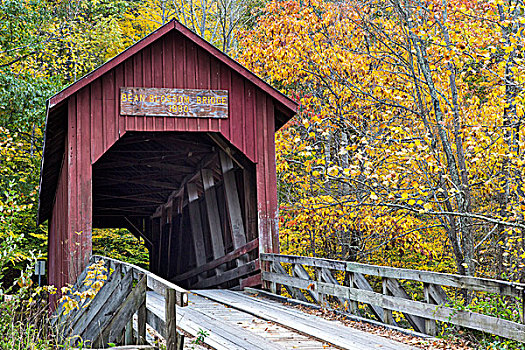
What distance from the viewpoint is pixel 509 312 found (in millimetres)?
5734

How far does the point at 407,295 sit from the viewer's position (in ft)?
22.9

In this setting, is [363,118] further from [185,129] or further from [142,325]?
[142,325]

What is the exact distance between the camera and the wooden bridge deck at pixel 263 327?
5.92 meters

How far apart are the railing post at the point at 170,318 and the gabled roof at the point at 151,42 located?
534 centimetres

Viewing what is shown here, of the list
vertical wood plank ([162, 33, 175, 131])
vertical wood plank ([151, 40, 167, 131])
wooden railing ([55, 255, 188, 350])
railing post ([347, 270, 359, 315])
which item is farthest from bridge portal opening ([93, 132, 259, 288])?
wooden railing ([55, 255, 188, 350])

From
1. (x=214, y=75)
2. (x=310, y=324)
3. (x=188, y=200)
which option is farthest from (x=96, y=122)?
(x=188, y=200)

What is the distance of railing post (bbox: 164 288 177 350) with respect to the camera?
4.79m

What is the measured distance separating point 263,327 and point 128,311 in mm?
1793

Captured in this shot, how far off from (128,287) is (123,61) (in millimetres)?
4556

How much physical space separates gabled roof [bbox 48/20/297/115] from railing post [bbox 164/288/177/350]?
5341 millimetres

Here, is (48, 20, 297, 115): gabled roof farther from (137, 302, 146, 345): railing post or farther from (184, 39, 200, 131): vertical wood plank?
(137, 302, 146, 345): railing post

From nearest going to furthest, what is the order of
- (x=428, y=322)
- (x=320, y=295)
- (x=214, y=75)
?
(x=428, y=322), (x=320, y=295), (x=214, y=75)

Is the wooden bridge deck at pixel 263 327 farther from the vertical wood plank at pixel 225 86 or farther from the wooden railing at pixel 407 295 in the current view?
the vertical wood plank at pixel 225 86

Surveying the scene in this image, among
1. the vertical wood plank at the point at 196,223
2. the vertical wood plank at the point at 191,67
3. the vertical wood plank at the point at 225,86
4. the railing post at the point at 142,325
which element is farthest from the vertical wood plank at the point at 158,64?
the railing post at the point at 142,325
